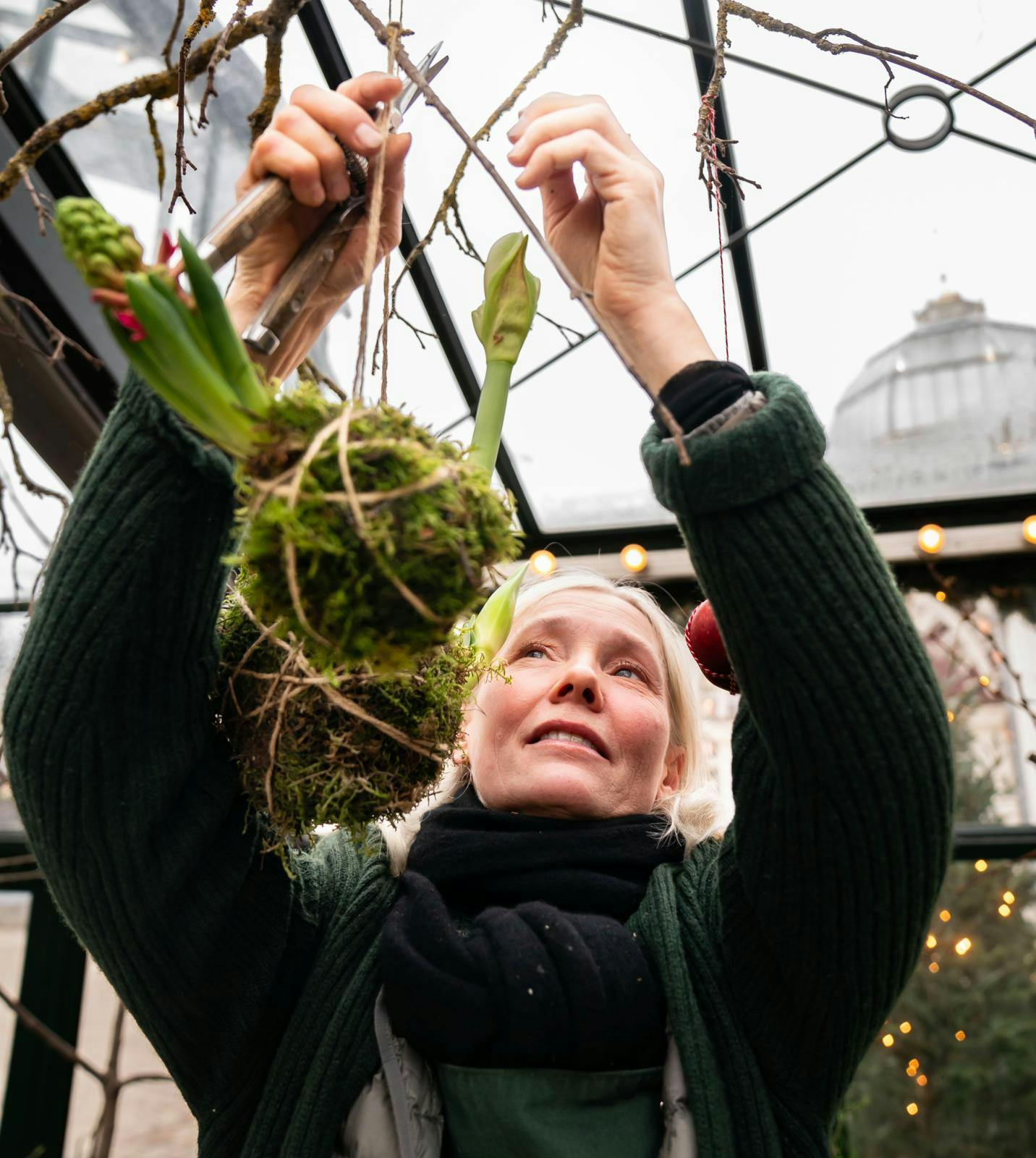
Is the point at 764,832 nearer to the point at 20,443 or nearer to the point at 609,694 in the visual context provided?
the point at 609,694

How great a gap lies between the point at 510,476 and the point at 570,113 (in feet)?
7.18

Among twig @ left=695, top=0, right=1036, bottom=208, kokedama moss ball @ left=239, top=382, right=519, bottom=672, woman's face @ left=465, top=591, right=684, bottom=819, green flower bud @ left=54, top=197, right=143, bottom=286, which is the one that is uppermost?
twig @ left=695, top=0, right=1036, bottom=208

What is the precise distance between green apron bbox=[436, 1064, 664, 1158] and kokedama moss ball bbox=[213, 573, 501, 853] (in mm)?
235

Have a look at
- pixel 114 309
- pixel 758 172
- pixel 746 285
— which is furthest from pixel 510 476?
pixel 114 309

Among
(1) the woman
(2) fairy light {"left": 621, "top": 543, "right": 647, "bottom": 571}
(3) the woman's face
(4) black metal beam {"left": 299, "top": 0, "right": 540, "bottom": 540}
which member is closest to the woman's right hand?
(1) the woman

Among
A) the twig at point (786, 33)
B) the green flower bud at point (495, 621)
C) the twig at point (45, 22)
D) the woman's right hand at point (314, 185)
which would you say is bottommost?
the green flower bud at point (495, 621)

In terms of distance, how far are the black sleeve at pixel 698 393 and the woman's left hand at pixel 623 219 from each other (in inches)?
0.5

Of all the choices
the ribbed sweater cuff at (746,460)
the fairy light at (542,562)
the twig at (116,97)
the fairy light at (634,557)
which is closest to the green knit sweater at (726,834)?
the ribbed sweater cuff at (746,460)

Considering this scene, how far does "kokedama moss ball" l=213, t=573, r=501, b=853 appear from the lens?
0.63 meters

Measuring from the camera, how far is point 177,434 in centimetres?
64

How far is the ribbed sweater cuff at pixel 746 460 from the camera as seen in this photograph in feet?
2.10

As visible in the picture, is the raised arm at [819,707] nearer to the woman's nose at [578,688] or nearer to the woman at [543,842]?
the woman at [543,842]

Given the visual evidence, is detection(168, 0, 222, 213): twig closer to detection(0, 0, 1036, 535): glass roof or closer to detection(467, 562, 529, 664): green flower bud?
detection(467, 562, 529, 664): green flower bud

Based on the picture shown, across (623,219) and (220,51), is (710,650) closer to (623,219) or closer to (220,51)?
(623,219)
